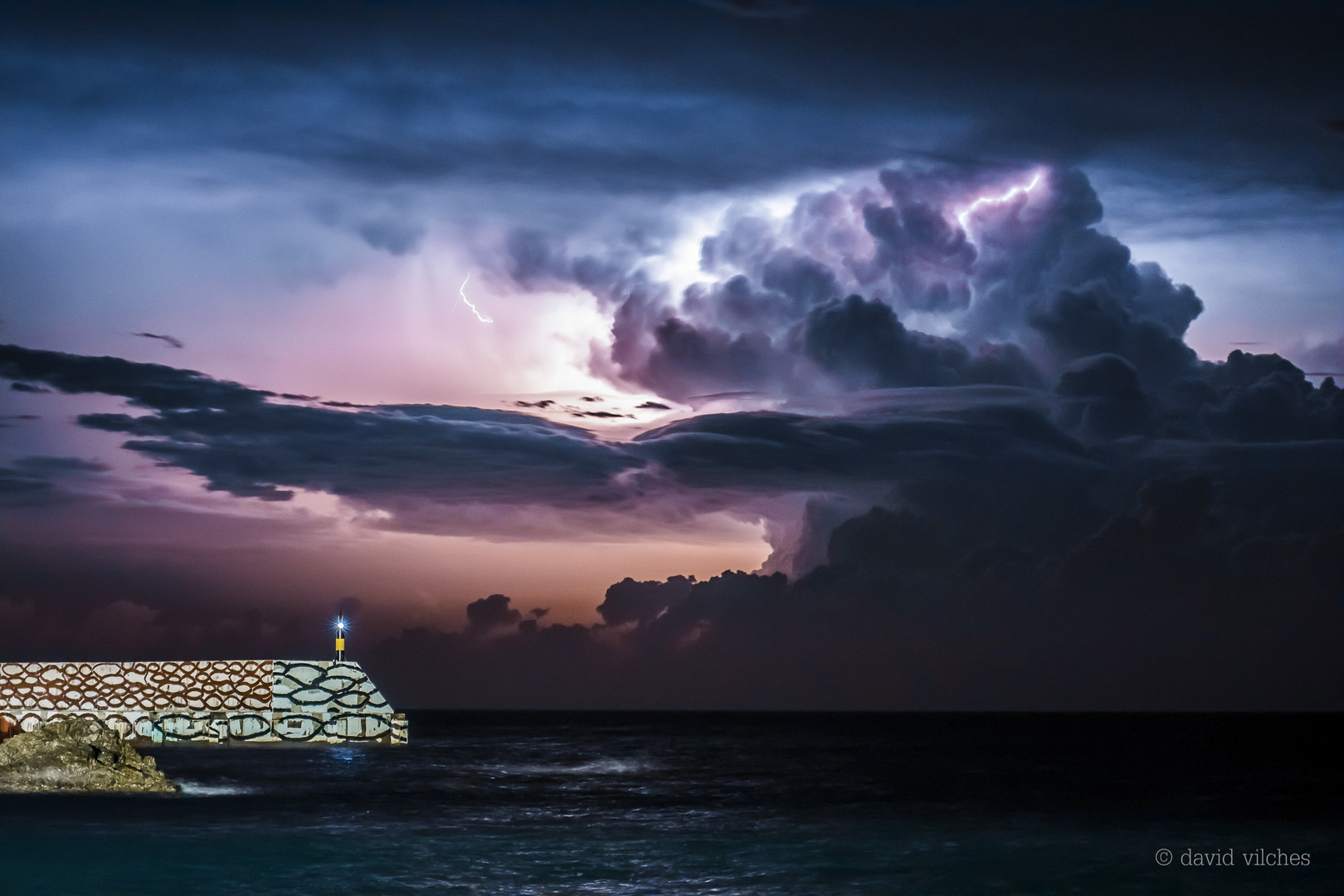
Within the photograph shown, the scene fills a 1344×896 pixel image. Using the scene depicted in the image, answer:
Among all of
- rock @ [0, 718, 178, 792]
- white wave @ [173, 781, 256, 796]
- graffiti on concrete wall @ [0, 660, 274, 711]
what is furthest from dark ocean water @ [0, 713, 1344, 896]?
graffiti on concrete wall @ [0, 660, 274, 711]

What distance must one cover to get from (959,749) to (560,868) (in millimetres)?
65042

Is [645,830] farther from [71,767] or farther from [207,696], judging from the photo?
[207,696]

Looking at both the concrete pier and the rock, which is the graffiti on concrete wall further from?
the rock

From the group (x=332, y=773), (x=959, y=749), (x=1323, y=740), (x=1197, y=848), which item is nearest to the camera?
(x=1197, y=848)

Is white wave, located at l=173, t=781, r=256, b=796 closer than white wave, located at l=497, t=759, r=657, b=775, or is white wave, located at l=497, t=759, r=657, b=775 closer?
white wave, located at l=173, t=781, r=256, b=796

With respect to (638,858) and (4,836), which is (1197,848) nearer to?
(638,858)

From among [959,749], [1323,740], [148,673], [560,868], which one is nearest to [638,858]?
[560,868]

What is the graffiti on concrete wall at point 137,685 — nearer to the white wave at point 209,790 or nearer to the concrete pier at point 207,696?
the concrete pier at point 207,696

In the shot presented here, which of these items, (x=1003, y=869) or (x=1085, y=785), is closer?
(x=1003, y=869)

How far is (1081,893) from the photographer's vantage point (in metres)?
20.9

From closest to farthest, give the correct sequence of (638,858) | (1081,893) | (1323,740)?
(1081,893) < (638,858) < (1323,740)

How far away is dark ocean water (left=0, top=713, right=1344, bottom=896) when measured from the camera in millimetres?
21375

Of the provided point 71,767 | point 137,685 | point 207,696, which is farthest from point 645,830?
point 137,685

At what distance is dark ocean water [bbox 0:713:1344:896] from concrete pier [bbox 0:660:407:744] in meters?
1.25
